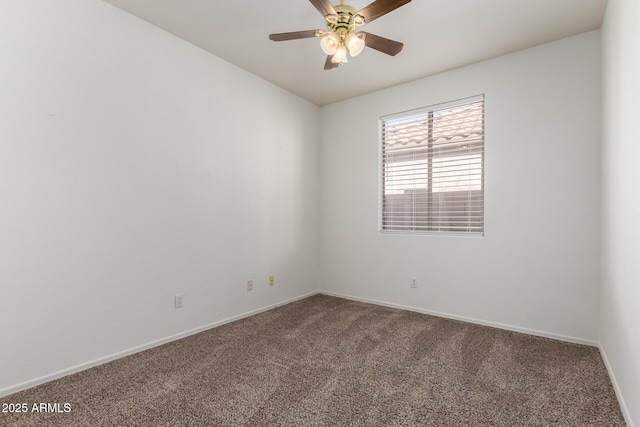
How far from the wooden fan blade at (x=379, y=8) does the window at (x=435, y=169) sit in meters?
Result: 1.85

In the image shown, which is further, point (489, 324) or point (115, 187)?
point (489, 324)

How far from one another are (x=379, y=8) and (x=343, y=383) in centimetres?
236

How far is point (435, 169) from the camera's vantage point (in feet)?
11.8

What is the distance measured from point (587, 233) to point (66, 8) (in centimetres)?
437

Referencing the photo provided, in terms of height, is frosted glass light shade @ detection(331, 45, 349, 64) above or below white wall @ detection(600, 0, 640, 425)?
above

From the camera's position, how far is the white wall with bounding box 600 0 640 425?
5.16 feet

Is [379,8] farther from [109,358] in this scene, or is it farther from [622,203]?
[109,358]

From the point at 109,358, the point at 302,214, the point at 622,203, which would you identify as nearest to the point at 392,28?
the point at 622,203

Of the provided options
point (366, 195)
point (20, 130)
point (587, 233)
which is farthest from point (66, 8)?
point (587, 233)

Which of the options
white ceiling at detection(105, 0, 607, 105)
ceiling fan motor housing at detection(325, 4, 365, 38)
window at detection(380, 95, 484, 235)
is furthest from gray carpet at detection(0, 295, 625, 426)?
white ceiling at detection(105, 0, 607, 105)

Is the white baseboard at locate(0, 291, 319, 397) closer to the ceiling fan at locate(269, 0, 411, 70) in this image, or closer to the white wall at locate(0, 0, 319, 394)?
the white wall at locate(0, 0, 319, 394)

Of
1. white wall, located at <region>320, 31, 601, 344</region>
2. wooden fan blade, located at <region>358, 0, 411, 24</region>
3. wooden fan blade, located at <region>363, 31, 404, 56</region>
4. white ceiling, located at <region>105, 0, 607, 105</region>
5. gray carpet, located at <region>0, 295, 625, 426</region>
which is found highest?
white ceiling, located at <region>105, 0, 607, 105</region>

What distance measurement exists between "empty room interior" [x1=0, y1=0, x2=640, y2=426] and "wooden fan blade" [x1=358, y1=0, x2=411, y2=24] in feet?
0.07

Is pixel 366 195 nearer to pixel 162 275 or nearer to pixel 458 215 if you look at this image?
pixel 458 215
